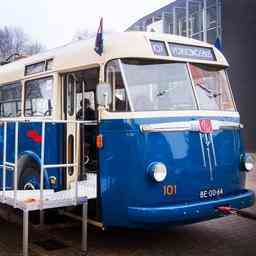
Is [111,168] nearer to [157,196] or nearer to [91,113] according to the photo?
A: [157,196]

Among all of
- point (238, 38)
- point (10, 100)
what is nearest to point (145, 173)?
point (10, 100)

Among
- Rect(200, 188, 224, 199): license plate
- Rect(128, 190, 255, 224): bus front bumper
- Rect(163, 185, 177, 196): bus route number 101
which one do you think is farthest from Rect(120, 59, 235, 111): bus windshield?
Rect(128, 190, 255, 224): bus front bumper

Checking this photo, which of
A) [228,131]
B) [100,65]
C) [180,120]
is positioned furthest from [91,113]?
[228,131]

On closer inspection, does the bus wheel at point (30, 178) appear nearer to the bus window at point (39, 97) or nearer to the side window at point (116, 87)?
the bus window at point (39, 97)

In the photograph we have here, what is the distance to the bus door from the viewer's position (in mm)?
7180

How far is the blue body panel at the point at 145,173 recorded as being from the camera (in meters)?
6.19

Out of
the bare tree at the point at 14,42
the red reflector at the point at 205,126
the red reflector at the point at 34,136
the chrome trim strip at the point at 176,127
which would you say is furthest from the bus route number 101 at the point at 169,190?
the bare tree at the point at 14,42

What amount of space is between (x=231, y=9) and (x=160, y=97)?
17609 millimetres

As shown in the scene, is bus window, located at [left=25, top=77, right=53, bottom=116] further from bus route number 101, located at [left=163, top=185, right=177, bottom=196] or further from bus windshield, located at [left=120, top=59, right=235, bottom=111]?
bus route number 101, located at [left=163, top=185, right=177, bottom=196]

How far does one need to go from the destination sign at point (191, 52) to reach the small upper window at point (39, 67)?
6.34 feet

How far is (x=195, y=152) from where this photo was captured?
6500mm

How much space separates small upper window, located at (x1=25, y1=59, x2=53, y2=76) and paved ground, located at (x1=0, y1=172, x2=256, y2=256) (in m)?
2.43

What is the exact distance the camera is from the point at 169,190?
6305 millimetres

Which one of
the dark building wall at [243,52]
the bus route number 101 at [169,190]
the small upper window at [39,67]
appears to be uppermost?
the dark building wall at [243,52]
